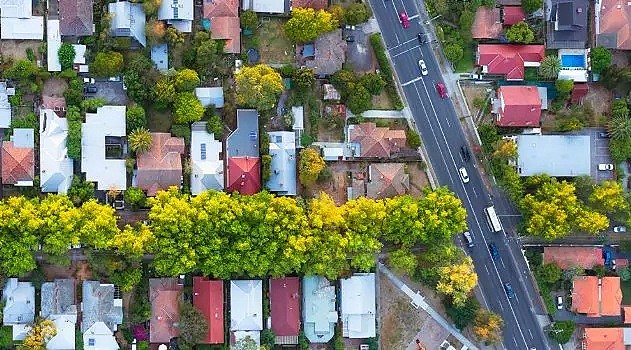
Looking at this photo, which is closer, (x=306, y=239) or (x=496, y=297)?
(x=306, y=239)

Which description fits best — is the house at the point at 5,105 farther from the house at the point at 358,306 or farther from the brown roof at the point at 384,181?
the house at the point at 358,306

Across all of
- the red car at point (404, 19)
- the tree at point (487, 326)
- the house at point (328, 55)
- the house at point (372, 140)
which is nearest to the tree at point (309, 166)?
the house at point (372, 140)

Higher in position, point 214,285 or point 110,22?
point 110,22

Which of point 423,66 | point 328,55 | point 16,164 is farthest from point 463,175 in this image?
point 16,164

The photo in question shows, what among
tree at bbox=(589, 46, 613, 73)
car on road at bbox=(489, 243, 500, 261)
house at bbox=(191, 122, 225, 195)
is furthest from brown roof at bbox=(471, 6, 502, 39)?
house at bbox=(191, 122, 225, 195)

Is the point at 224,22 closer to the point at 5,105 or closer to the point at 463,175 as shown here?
the point at 5,105

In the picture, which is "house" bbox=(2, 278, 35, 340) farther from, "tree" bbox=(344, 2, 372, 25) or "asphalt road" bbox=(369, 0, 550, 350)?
"asphalt road" bbox=(369, 0, 550, 350)

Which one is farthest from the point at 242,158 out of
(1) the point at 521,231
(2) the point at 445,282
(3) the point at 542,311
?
(3) the point at 542,311

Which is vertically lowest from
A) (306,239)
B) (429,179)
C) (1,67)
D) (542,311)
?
(542,311)

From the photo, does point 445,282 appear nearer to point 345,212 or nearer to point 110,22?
point 345,212
